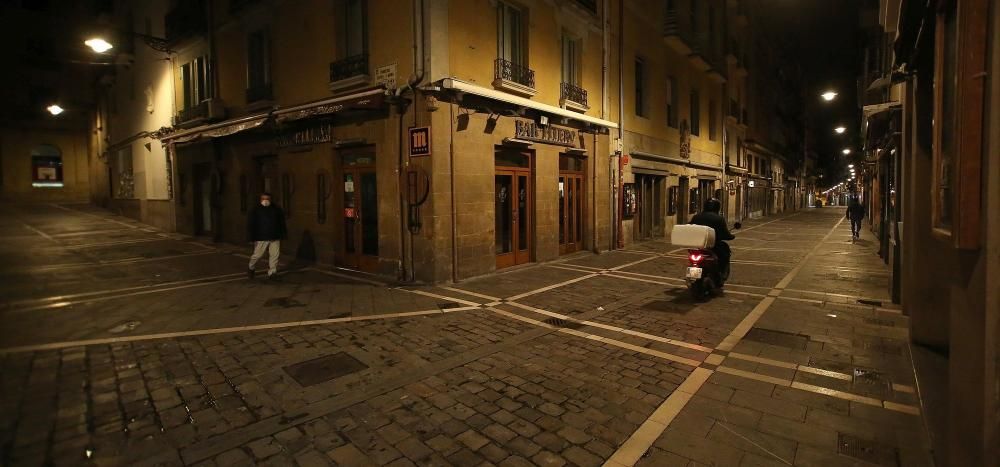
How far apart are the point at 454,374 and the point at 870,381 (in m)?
4.20

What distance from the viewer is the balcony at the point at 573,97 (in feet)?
43.1

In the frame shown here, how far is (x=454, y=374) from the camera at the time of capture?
16.4 ft

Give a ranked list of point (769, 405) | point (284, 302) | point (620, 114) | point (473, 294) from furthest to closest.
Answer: point (620, 114)
point (473, 294)
point (284, 302)
point (769, 405)

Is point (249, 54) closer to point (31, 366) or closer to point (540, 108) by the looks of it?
point (540, 108)

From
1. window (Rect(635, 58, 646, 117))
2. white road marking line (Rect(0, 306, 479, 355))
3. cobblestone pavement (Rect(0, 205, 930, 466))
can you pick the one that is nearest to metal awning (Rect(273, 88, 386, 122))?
cobblestone pavement (Rect(0, 205, 930, 466))

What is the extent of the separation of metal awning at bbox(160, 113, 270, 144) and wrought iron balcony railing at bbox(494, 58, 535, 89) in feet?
20.2

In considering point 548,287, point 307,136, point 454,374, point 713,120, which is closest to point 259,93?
point 307,136

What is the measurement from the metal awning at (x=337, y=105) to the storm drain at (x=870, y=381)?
9033 millimetres

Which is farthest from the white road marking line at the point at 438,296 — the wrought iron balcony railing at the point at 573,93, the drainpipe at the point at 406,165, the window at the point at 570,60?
the window at the point at 570,60

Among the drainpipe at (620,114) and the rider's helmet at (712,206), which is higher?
the drainpipe at (620,114)

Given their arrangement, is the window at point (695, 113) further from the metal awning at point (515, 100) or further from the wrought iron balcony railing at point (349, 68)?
the wrought iron balcony railing at point (349, 68)

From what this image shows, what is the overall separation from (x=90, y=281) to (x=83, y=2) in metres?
29.8

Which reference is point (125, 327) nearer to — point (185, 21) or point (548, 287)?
point (548, 287)

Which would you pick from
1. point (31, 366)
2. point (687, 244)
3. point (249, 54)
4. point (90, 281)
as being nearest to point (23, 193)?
point (249, 54)
